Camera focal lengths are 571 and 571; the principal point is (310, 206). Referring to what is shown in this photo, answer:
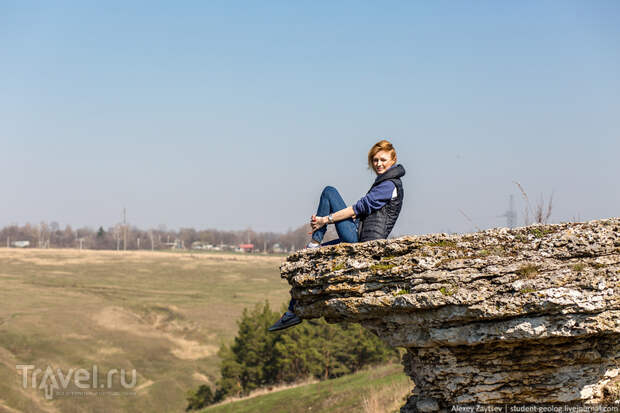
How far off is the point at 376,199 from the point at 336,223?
2.59 ft

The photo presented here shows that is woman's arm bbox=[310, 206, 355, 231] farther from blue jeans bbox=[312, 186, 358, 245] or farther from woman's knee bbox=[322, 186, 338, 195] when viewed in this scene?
woman's knee bbox=[322, 186, 338, 195]

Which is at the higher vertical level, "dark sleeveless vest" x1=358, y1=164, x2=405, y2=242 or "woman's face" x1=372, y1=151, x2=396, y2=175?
"woman's face" x1=372, y1=151, x2=396, y2=175

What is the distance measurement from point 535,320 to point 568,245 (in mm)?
1098

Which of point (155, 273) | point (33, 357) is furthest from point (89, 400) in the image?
point (155, 273)

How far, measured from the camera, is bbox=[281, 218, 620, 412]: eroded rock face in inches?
289

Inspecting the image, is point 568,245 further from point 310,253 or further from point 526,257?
point 310,253

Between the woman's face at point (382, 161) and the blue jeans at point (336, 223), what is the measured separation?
809 mm

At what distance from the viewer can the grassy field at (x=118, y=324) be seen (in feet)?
170

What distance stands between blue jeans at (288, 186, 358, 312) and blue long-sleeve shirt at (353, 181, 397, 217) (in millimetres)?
339

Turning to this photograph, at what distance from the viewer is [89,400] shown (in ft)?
163

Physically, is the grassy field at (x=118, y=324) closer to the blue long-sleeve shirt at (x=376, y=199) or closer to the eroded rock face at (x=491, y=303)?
the blue long-sleeve shirt at (x=376, y=199)

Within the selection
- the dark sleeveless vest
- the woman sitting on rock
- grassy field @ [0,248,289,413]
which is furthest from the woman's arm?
grassy field @ [0,248,289,413]

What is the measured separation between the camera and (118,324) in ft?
262

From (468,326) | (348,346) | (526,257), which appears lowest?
(348,346)
